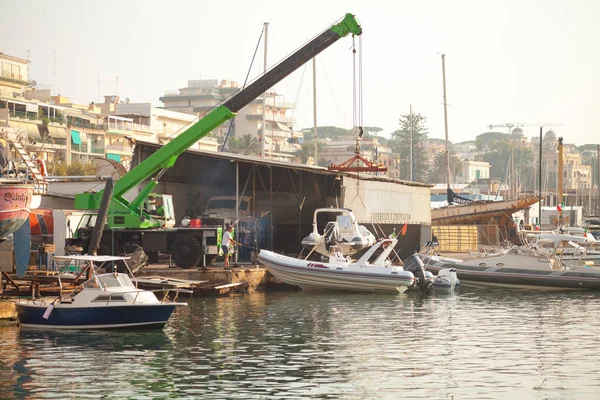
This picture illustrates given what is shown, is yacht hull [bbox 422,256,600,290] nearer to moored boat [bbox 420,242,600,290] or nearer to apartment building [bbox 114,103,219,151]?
moored boat [bbox 420,242,600,290]

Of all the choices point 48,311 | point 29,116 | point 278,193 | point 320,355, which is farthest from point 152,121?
point 320,355

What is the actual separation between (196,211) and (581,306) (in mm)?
17728

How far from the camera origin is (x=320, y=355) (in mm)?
23547

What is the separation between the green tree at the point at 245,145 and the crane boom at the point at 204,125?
10487 cm

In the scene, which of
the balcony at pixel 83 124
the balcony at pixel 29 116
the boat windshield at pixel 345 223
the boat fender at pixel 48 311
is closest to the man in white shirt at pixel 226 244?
the boat windshield at pixel 345 223

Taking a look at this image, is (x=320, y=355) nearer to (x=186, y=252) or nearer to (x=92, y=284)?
(x=92, y=284)

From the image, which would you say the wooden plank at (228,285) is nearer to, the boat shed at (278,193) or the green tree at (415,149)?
the boat shed at (278,193)

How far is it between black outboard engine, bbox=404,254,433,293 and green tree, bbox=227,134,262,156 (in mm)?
104722

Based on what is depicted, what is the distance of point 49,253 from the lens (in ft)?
117

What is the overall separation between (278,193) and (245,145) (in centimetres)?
10099

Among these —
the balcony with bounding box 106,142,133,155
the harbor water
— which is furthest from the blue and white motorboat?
the balcony with bounding box 106,142,133,155

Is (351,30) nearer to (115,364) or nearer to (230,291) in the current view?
(230,291)

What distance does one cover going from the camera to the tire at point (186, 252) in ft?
121

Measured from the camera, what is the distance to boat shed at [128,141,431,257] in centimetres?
4428
